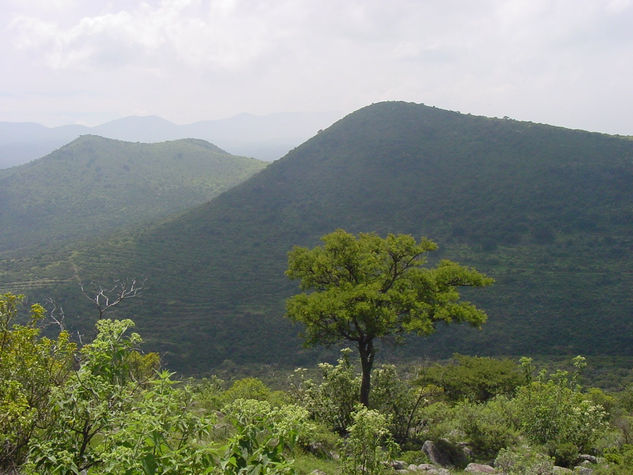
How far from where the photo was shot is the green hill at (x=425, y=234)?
43.6 meters

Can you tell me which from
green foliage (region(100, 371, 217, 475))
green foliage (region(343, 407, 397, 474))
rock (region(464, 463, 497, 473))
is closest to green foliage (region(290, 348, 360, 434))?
rock (region(464, 463, 497, 473))

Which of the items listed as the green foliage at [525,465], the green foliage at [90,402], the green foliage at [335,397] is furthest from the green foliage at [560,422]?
the green foliage at [90,402]

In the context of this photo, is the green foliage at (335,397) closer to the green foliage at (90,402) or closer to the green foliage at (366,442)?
the green foliage at (366,442)

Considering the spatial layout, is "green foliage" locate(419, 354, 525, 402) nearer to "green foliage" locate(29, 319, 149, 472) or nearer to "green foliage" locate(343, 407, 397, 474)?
"green foliage" locate(343, 407, 397, 474)

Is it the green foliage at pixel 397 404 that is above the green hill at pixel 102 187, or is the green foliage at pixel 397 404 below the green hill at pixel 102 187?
below

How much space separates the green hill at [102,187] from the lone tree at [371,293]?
83812 mm

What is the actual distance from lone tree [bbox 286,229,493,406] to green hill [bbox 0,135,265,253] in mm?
83812

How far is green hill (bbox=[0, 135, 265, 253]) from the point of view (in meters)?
98.1

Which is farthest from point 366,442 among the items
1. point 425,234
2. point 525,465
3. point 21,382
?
point 425,234

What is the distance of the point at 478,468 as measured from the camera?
8.66m

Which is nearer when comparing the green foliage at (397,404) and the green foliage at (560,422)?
the green foliage at (560,422)

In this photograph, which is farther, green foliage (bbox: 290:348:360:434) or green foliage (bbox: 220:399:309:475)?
green foliage (bbox: 290:348:360:434)

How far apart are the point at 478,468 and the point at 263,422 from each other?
7445mm

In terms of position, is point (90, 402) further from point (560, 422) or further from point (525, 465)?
point (560, 422)
